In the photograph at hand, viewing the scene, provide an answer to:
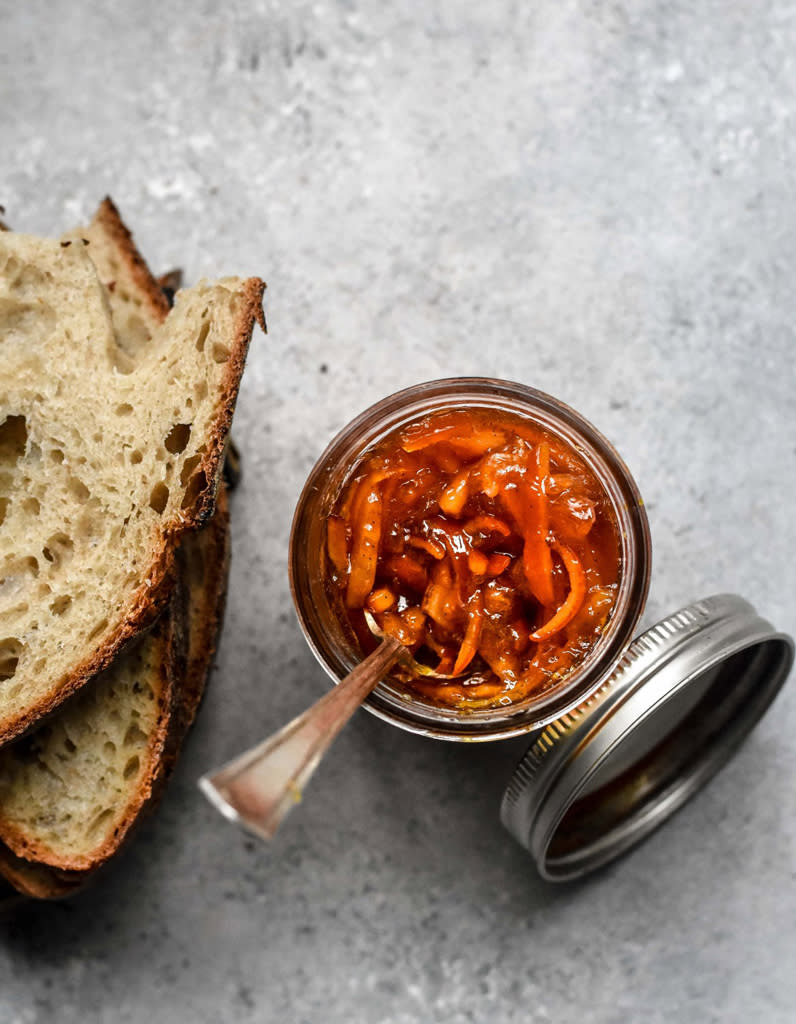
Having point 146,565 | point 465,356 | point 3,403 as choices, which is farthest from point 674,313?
point 3,403

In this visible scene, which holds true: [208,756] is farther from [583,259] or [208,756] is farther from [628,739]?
[583,259]

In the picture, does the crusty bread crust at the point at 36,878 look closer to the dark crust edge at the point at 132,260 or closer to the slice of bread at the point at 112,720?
the slice of bread at the point at 112,720

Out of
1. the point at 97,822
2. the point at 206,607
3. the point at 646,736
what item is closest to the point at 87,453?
the point at 206,607

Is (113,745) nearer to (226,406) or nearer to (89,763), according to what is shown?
(89,763)

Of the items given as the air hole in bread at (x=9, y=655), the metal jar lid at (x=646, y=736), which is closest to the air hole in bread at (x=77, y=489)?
the air hole in bread at (x=9, y=655)

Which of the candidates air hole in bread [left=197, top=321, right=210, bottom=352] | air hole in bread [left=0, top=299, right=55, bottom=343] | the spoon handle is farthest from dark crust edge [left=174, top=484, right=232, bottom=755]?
the spoon handle
